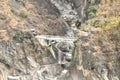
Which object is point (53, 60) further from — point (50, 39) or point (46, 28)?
point (46, 28)

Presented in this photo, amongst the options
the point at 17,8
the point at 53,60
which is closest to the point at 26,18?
the point at 17,8

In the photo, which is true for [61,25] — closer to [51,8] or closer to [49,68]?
[51,8]

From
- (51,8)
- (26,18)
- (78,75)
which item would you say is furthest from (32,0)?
(78,75)

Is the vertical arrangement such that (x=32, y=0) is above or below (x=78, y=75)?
above

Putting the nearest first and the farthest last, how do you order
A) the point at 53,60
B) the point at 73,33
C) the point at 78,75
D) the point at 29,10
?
the point at 78,75, the point at 53,60, the point at 73,33, the point at 29,10

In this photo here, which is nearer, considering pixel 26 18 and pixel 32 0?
pixel 26 18

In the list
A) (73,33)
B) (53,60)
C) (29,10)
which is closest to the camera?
(53,60)
